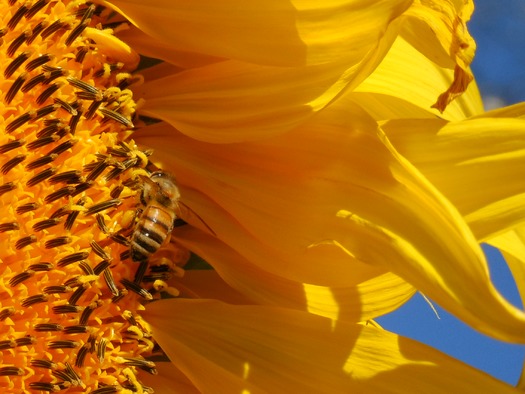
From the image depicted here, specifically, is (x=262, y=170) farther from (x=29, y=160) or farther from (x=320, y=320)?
(x=29, y=160)

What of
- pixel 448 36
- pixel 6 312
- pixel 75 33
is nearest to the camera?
pixel 448 36

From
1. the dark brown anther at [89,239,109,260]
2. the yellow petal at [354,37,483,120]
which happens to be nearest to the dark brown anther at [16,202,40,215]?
the dark brown anther at [89,239,109,260]


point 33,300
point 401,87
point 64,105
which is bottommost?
point 33,300

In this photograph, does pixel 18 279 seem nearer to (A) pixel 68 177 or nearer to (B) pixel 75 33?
(A) pixel 68 177

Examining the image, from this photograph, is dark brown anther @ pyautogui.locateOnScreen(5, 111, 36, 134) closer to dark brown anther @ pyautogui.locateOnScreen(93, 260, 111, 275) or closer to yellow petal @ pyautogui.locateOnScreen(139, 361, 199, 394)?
dark brown anther @ pyautogui.locateOnScreen(93, 260, 111, 275)

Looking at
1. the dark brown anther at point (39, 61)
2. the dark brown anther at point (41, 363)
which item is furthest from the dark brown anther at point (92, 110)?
the dark brown anther at point (41, 363)

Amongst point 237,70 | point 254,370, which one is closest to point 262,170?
point 237,70

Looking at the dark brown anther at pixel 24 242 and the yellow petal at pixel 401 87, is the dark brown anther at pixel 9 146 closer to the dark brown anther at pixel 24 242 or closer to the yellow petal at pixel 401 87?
the dark brown anther at pixel 24 242

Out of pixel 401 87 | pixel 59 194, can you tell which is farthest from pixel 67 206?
pixel 401 87
